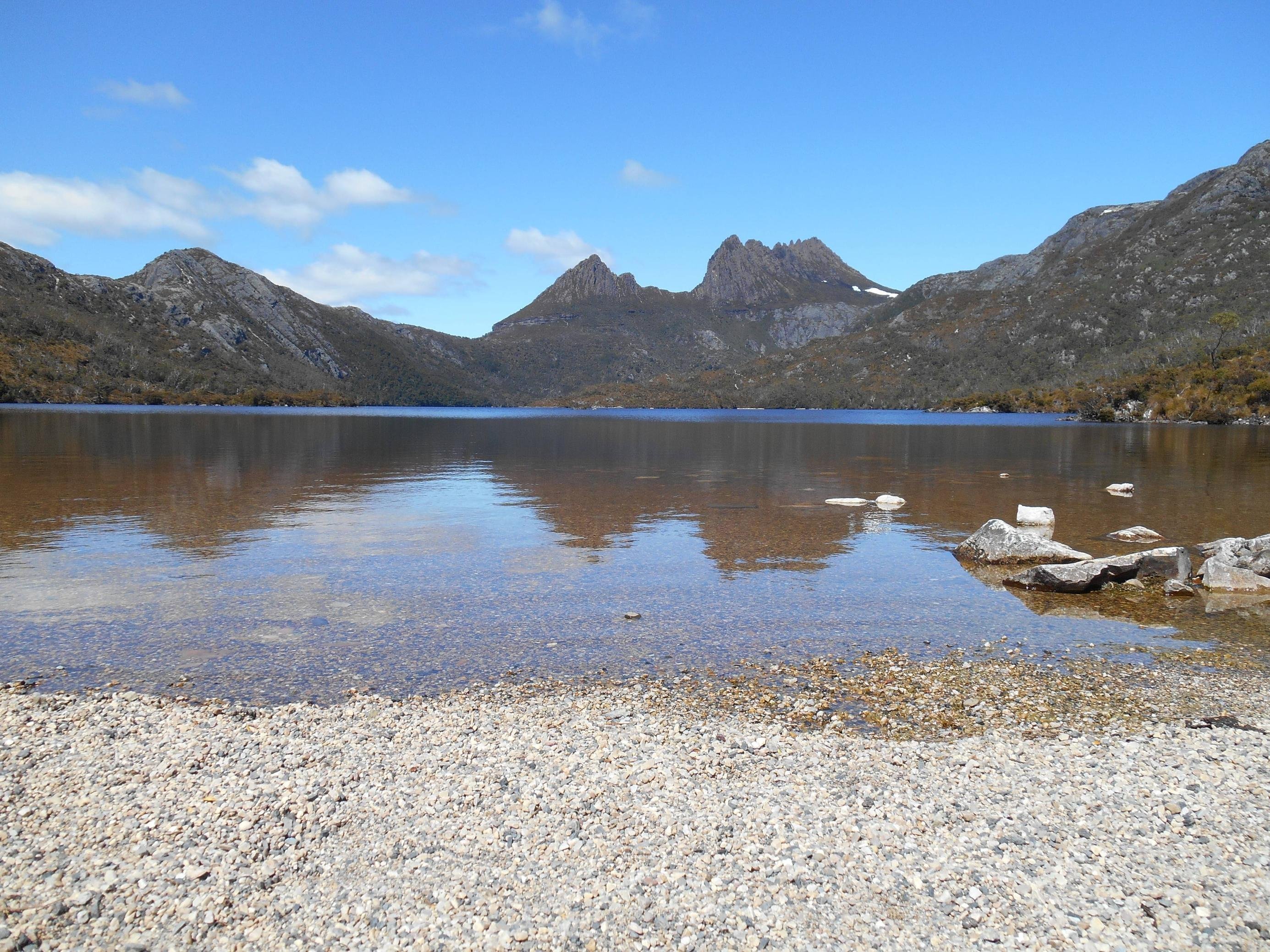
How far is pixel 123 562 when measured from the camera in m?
21.8

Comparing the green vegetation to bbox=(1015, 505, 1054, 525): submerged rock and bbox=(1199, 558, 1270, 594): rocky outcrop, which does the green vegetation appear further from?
bbox=(1199, 558, 1270, 594): rocky outcrop

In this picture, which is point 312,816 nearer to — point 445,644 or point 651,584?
point 445,644

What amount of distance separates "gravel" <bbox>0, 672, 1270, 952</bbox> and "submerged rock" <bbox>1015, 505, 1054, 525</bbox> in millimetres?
18399

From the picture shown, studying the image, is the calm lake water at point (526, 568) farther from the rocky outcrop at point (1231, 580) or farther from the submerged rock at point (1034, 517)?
the rocky outcrop at point (1231, 580)

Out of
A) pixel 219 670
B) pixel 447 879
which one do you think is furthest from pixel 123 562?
pixel 447 879

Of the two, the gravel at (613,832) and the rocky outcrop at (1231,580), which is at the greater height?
the rocky outcrop at (1231,580)

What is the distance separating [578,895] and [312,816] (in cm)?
329

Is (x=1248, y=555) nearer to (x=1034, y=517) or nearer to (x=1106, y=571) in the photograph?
(x=1106, y=571)

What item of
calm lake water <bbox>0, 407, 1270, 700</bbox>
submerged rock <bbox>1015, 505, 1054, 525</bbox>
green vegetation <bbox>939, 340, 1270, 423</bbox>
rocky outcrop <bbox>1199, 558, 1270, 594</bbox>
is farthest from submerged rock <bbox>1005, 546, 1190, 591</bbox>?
green vegetation <bbox>939, 340, 1270, 423</bbox>

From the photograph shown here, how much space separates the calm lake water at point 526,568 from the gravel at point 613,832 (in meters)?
2.62

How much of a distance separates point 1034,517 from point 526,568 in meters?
19.7

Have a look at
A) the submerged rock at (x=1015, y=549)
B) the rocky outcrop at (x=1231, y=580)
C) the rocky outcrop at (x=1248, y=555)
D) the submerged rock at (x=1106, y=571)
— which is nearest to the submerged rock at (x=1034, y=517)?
the submerged rock at (x=1015, y=549)

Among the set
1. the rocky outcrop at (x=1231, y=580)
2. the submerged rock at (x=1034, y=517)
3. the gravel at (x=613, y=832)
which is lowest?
the gravel at (x=613, y=832)

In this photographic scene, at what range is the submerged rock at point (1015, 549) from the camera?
2200 centimetres
